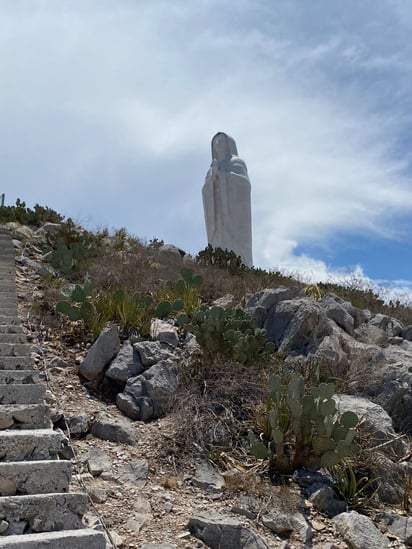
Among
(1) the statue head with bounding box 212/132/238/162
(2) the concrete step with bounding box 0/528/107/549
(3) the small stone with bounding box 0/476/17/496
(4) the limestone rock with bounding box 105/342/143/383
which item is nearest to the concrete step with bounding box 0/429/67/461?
(3) the small stone with bounding box 0/476/17/496

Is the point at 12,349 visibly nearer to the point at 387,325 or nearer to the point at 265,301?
the point at 265,301

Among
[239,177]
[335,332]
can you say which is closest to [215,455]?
[335,332]

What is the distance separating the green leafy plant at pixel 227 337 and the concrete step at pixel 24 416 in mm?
2317

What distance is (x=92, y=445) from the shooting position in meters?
4.88

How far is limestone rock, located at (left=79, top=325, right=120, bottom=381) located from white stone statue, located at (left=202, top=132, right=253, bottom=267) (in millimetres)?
10325

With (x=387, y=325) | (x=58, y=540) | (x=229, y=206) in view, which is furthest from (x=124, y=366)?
(x=229, y=206)

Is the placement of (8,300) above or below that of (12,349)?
above

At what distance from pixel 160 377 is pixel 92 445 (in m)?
1.12

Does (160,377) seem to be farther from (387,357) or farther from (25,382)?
(387,357)

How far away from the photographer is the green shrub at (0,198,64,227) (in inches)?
554

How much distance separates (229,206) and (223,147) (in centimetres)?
194

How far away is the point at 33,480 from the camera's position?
11.8 ft

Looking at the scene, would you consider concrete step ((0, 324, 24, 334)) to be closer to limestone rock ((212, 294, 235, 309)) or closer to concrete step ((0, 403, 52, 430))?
concrete step ((0, 403, 52, 430))

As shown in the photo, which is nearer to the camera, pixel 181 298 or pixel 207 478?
pixel 207 478
